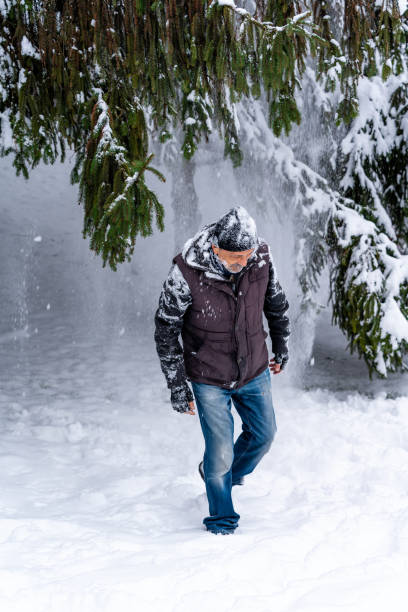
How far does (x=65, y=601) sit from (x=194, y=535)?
95 cm

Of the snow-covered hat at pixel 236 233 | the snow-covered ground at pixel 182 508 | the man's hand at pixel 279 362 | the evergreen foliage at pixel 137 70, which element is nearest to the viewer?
the snow-covered ground at pixel 182 508

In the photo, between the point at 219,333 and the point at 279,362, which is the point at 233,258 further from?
the point at 279,362

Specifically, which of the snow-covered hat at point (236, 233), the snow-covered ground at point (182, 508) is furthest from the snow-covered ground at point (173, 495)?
the snow-covered hat at point (236, 233)

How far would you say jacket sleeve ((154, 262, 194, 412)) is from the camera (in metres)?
3.12

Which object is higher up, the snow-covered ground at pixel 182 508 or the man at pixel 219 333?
the man at pixel 219 333

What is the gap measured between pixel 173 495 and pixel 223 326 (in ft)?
4.98

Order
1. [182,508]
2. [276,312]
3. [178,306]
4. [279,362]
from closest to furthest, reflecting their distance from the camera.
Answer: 1. [178,306]
2. [276,312]
3. [279,362]
4. [182,508]

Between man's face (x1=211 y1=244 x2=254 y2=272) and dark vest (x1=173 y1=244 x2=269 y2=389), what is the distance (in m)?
0.11

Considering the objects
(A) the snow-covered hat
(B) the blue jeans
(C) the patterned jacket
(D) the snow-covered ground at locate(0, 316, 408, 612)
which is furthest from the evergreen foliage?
(D) the snow-covered ground at locate(0, 316, 408, 612)

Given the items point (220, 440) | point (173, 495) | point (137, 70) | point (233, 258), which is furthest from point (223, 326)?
point (137, 70)

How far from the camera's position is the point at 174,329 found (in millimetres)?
3209

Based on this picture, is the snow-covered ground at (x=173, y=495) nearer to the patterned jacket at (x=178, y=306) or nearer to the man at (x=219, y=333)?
the man at (x=219, y=333)

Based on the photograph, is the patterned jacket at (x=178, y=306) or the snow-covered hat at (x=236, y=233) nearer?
the snow-covered hat at (x=236, y=233)

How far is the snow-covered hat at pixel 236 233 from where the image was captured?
2957 millimetres
